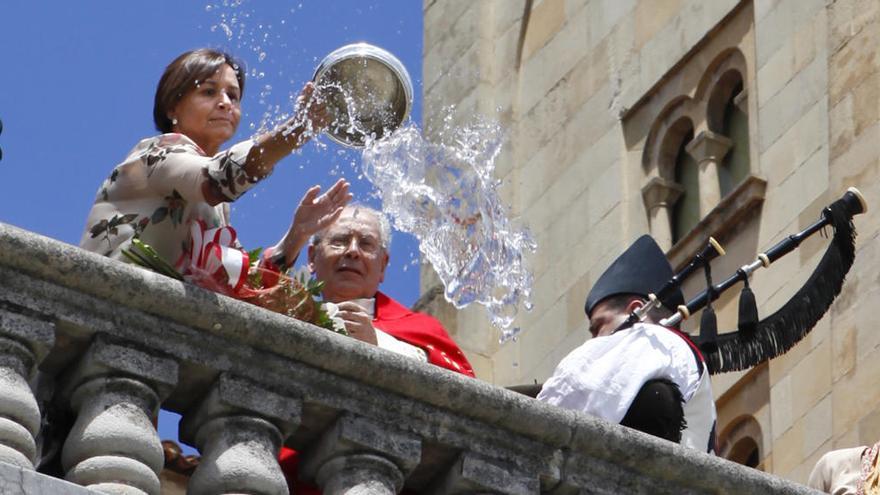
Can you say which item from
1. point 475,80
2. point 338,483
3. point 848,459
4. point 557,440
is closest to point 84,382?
point 338,483

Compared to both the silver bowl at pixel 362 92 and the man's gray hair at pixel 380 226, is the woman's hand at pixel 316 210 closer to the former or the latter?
the silver bowl at pixel 362 92

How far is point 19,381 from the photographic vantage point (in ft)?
28.8

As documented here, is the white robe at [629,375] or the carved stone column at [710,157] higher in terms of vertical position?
the carved stone column at [710,157]

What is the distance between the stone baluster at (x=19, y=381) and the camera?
8.61 m

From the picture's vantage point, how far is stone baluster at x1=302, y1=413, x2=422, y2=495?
917 centimetres

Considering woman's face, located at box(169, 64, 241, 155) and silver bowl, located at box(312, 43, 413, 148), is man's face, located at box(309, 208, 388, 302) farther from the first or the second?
woman's face, located at box(169, 64, 241, 155)

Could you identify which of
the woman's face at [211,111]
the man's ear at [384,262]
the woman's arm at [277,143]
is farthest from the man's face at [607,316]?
the woman's arm at [277,143]

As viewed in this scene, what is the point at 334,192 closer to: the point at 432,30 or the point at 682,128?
the point at 682,128

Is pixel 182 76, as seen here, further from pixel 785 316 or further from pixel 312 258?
pixel 785 316

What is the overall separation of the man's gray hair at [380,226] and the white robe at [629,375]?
114 cm

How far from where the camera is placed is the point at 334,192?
10.2 metres

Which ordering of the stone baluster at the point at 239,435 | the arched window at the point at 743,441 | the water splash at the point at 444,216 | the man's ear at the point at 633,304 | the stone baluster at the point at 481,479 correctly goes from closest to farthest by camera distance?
the stone baluster at the point at 239,435, the stone baluster at the point at 481,479, the man's ear at the point at 633,304, the water splash at the point at 444,216, the arched window at the point at 743,441

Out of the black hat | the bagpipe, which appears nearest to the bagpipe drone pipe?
the bagpipe

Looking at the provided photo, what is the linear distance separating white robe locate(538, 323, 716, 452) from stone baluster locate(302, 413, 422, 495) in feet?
4.42
